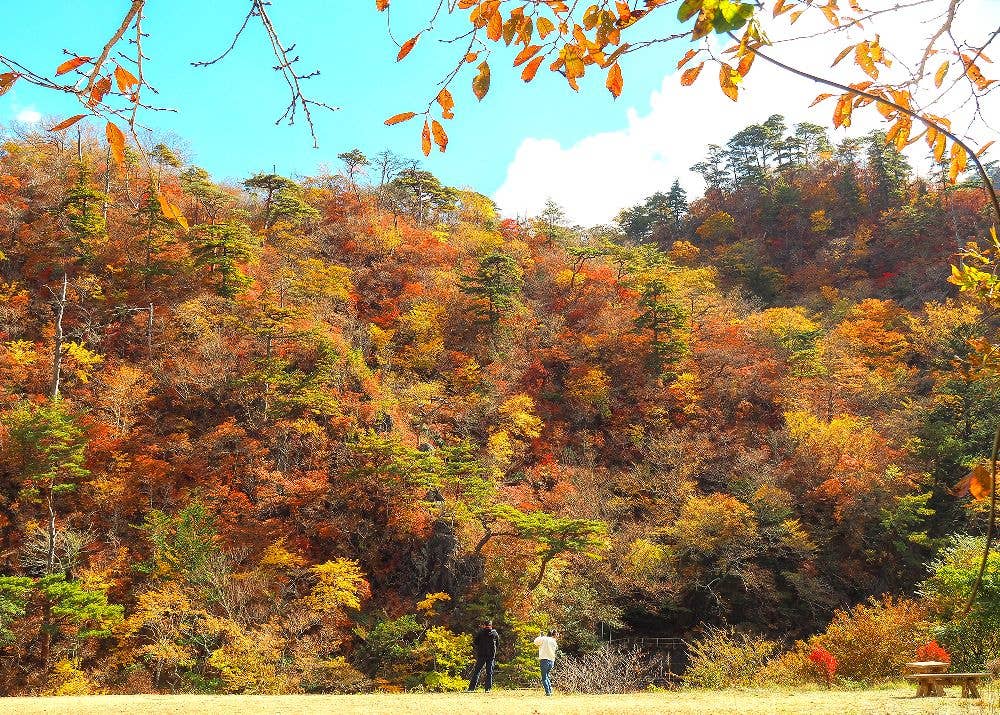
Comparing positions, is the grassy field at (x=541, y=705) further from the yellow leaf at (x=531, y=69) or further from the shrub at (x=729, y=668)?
the yellow leaf at (x=531, y=69)

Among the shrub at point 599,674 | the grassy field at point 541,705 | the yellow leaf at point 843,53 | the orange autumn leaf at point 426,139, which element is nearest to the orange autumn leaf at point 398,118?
the orange autumn leaf at point 426,139

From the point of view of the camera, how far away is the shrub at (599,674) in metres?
10.4

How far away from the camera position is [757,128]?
39.4 m

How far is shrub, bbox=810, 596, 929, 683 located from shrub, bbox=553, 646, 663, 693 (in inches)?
136

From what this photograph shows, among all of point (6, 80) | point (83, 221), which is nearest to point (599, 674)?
point (6, 80)

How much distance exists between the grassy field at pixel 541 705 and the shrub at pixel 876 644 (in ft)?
4.73

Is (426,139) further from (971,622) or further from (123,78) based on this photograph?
(971,622)

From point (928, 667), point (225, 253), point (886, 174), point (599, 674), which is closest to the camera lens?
point (928, 667)

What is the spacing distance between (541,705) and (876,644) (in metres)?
5.20

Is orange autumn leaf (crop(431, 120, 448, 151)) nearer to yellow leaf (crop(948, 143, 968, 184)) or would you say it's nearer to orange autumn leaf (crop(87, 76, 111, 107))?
orange autumn leaf (crop(87, 76, 111, 107))

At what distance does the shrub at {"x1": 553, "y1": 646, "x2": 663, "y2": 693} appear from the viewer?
10367 mm

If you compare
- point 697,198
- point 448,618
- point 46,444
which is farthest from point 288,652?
point 697,198

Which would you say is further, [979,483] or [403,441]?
[403,441]

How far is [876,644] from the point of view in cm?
864
